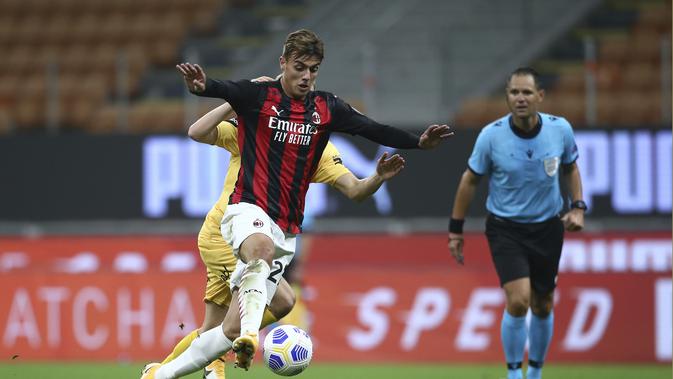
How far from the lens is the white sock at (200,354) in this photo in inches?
293

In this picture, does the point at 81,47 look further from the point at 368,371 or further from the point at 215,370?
the point at 215,370

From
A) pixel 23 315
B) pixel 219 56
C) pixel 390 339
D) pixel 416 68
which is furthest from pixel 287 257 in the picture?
pixel 219 56

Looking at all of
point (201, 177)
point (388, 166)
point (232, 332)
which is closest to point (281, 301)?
point (232, 332)

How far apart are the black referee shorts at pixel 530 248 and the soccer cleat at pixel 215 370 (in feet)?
7.26

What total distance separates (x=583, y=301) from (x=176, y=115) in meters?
6.53

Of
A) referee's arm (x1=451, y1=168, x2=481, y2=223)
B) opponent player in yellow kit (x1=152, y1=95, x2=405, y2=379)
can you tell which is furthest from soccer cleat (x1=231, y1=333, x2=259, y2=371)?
referee's arm (x1=451, y1=168, x2=481, y2=223)

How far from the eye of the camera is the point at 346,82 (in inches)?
635

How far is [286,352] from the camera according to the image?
23.9ft

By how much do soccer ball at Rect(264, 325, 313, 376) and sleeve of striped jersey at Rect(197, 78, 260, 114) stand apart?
1.38 meters

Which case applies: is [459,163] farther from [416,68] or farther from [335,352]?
[335,352]

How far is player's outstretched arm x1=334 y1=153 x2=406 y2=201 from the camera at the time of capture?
25.0 ft

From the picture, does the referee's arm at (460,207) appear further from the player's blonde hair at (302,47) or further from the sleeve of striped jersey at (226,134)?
the player's blonde hair at (302,47)

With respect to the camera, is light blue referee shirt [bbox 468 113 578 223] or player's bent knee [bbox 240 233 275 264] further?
light blue referee shirt [bbox 468 113 578 223]

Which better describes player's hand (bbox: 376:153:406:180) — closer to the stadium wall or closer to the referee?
the referee
